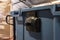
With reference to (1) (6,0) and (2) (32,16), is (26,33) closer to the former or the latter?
(2) (32,16)

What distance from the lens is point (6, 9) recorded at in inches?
85.3

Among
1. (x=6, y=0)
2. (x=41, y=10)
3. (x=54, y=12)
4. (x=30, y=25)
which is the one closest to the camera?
(x=54, y=12)

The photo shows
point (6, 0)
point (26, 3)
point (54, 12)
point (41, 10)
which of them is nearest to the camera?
point (54, 12)

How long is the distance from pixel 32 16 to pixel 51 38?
1.02ft

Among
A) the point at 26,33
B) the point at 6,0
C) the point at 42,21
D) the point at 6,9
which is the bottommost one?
the point at 26,33

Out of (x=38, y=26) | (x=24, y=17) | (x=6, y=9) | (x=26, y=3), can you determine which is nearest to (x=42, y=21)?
(x=38, y=26)

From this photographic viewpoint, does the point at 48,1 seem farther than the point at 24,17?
No

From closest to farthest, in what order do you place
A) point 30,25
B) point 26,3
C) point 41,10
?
point 41,10
point 30,25
point 26,3

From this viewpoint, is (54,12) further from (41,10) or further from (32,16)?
(32,16)

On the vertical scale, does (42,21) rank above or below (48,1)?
below

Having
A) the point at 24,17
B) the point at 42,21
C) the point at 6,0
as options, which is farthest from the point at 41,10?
the point at 6,0

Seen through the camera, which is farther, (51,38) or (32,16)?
(32,16)

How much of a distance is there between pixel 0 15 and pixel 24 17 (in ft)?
2.94

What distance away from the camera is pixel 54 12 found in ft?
3.16
